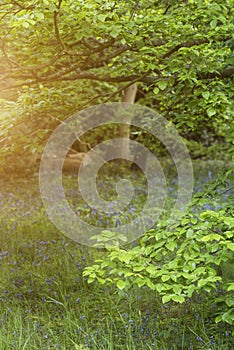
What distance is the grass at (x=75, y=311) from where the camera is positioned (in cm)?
423

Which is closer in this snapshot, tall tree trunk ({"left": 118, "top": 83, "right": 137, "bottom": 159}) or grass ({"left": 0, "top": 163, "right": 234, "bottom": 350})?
grass ({"left": 0, "top": 163, "right": 234, "bottom": 350})

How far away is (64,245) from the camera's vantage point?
273 inches

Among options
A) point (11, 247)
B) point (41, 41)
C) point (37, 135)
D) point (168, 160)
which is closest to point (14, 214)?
point (11, 247)

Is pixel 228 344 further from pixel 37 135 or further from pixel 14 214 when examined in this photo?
pixel 14 214

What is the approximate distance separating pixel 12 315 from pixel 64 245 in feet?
6.71

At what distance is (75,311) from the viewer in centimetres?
515

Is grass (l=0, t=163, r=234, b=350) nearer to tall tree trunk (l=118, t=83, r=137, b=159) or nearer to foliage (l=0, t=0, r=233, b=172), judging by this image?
foliage (l=0, t=0, r=233, b=172)

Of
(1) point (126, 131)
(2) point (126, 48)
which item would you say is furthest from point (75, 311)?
(1) point (126, 131)

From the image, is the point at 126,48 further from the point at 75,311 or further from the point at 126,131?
the point at 126,131

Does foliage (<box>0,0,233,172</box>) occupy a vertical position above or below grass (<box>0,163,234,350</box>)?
above

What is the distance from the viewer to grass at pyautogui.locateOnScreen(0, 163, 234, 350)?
4234mm

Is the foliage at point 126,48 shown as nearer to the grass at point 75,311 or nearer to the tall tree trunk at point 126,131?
the grass at point 75,311

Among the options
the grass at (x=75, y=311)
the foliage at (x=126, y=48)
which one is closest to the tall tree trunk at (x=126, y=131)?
the grass at (x=75, y=311)

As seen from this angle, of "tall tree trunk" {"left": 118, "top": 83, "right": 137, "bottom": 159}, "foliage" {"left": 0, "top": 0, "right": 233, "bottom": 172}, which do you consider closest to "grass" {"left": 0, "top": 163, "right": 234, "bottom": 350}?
"foliage" {"left": 0, "top": 0, "right": 233, "bottom": 172}
